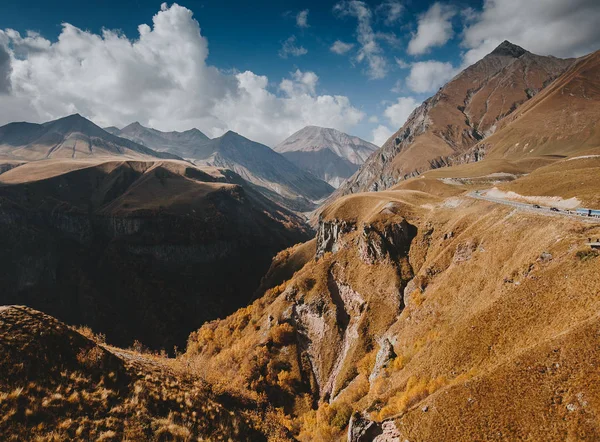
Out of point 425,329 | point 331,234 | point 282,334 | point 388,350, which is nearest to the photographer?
point 425,329

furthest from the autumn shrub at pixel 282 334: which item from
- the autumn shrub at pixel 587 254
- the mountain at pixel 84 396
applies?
the autumn shrub at pixel 587 254

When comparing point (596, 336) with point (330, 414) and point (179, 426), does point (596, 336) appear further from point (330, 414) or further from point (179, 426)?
point (330, 414)

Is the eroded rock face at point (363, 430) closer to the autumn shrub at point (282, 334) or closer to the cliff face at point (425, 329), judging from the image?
the cliff face at point (425, 329)

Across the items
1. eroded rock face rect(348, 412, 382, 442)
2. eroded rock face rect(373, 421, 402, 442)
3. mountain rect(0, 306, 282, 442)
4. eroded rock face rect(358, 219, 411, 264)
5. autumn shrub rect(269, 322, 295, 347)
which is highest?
mountain rect(0, 306, 282, 442)

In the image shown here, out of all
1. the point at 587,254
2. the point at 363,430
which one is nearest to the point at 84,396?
the point at 363,430

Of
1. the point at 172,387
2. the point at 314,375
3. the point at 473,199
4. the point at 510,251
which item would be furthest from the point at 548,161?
the point at 172,387

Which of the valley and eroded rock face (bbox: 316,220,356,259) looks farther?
eroded rock face (bbox: 316,220,356,259)

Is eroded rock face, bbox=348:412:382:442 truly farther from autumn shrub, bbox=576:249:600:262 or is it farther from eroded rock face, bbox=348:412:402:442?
autumn shrub, bbox=576:249:600:262

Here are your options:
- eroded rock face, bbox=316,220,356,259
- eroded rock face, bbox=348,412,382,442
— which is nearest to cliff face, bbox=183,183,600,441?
eroded rock face, bbox=348,412,382,442

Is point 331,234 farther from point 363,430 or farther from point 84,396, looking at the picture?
point 84,396

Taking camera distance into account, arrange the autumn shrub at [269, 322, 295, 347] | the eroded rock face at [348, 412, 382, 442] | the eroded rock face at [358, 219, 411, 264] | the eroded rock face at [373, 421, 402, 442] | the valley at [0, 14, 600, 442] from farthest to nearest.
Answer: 1. the eroded rock face at [358, 219, 411, 264]
2. the autumn shrub at [269, 322, 295, 347]
3. the eroded rock face at [348, 412, 382, 442]
4. the eroded rock face at [373, 421, 402, 442]
5. the valley at [0, 14, 600, 442]

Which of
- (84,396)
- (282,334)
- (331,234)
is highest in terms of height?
(84,396)
